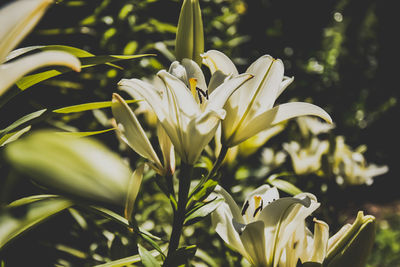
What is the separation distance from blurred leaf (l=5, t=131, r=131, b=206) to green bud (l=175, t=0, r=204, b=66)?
0.38m

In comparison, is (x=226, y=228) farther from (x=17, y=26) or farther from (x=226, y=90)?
(x=17, y=26)

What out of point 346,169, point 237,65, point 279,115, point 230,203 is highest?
point 279,115

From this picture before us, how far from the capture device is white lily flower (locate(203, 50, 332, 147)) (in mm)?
476

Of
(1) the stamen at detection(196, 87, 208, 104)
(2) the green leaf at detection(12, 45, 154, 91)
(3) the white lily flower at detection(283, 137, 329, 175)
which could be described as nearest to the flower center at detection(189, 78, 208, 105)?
(1) the stamen at detection(196, 87, 208, 104)

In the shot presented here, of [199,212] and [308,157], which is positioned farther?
[308,157]

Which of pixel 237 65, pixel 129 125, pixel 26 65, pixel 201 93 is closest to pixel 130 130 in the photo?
pixel 129 125

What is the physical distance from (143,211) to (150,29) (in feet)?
1.94

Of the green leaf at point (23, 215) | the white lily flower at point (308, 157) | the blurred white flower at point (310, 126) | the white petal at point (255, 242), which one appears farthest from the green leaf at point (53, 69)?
the blurred white flower at point (310, 126)

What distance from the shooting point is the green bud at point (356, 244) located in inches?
17.4

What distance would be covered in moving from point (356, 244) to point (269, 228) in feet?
0.34

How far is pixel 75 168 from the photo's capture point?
157mm

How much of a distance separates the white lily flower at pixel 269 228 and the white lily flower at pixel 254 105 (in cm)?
10

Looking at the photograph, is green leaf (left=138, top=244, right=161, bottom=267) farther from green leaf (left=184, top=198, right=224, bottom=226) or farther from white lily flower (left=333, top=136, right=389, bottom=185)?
white lily flower (left=333, top=136, right=389, bottom=185)

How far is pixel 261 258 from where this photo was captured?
0.48 metres
